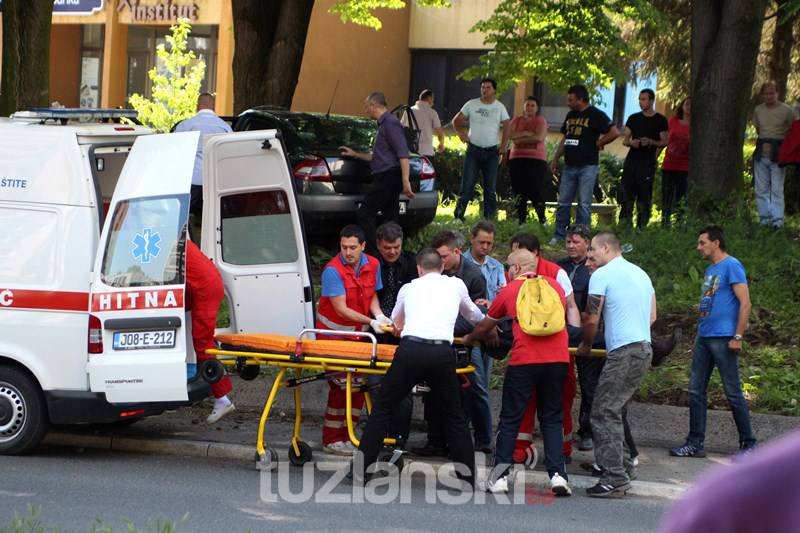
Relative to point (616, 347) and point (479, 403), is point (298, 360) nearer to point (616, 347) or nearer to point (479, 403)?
point (479, 403)

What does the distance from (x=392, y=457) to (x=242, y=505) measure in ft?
3.97

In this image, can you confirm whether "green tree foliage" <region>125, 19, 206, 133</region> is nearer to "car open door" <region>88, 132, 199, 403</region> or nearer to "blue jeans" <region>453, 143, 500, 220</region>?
"blue jeans" <region>453, 143, 500, 220</region>

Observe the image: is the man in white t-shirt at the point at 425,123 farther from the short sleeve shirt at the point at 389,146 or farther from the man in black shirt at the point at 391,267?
the man in black shirt at the point at 391,267

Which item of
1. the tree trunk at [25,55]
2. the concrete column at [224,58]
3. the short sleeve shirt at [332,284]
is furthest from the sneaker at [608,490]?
the concrete column at [224,58]

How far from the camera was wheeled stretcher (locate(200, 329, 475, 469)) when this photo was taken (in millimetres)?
7492

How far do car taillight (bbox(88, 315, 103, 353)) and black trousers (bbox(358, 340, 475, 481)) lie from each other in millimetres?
1904

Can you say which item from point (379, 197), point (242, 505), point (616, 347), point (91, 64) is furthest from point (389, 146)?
point (91, 64)

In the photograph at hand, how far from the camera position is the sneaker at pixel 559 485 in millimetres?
7379

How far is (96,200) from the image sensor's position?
811 centimetres

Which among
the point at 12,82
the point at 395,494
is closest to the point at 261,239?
the point at 395,494

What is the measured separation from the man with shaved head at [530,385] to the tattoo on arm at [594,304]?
21 cm

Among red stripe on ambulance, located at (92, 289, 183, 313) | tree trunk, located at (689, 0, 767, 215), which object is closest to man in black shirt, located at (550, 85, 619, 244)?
tree trunk, located at (689, 0, 767, 215)

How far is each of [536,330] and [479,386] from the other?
138cm

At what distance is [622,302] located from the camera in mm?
7531
